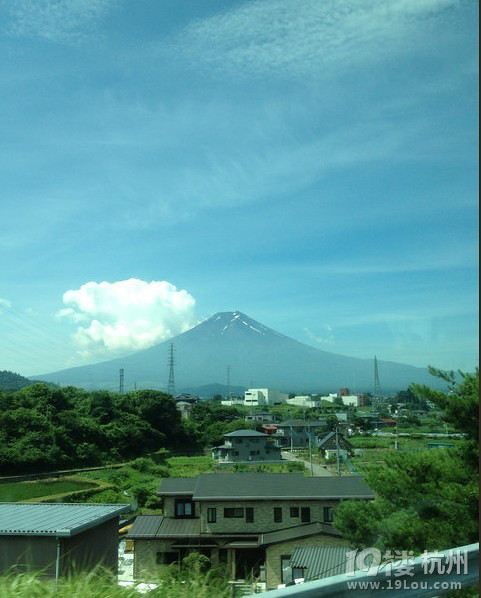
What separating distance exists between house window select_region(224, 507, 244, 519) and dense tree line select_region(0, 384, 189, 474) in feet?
3.82

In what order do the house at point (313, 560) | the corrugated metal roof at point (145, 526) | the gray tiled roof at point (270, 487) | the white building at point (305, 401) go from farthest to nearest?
the white building at point (305, 401)
the gray tiled roof at point (270, 487)
the corrugated metal roof at point (145, 526)
the house at point (313, 560)

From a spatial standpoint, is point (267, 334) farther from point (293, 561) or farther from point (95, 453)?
point (293, 561)

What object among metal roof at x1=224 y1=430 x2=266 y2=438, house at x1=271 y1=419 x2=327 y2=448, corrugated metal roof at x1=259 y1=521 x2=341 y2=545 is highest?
metal roof at x1=224 y1=430 x2=266 y2=438

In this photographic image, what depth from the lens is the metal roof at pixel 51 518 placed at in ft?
7.01

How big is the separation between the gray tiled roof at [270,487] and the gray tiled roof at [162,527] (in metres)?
0.19

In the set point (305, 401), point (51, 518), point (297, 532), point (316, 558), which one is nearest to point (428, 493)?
point (297, 532)

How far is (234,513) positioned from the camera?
3.97m

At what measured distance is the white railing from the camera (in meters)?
0.92

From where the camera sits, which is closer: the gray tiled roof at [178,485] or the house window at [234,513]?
the house window at [234,513]

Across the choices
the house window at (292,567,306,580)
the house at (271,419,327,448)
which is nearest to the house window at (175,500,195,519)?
the house window at (292,567,306,580)

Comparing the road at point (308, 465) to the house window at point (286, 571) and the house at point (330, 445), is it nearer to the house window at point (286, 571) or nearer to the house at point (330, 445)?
the house at point (330, 445)

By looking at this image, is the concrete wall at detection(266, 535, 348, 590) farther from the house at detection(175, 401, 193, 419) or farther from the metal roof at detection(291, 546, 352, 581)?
the house at detection(175, 401, 193, 419)

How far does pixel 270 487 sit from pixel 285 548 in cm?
92

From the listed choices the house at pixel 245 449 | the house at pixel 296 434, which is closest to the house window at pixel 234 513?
the house at pixel 245 449
